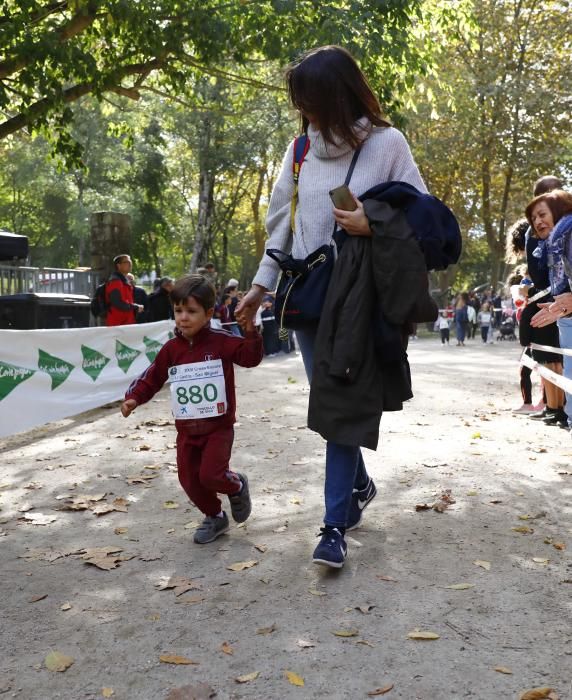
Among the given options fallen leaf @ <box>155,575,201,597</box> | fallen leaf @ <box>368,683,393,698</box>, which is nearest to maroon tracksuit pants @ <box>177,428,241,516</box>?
fallen leaf @ <box>155,575,201,597</box>

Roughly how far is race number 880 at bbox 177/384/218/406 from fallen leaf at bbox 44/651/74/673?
151 cm

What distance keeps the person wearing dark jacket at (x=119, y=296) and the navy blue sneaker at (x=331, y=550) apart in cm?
881

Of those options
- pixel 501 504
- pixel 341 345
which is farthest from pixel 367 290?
pixel 501 504

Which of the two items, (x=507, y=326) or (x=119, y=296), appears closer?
(x=119, y=296)

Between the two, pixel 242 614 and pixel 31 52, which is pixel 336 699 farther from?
pixel 31 52

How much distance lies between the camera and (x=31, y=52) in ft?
30.7

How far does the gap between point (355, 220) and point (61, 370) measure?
6.14 metres

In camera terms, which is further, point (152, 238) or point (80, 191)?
point (152, 238)

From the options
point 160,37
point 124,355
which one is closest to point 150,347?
point 124,355

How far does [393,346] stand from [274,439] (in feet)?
13.4

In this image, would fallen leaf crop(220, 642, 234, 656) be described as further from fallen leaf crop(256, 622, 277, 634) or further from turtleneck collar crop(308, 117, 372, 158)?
turtleneck collar crop(308, 117, 372, 158)

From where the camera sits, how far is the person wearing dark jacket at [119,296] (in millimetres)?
11867

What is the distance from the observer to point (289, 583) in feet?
11.3

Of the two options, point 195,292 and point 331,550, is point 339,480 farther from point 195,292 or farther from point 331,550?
point 195,292
